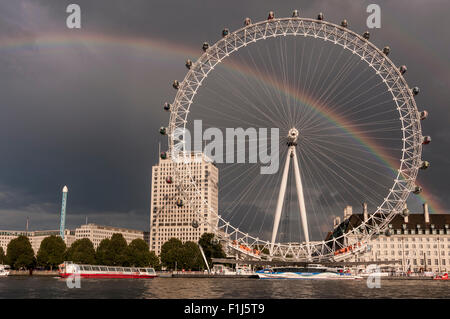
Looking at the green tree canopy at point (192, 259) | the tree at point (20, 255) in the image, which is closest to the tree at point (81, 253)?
the tree at point (20, 255)

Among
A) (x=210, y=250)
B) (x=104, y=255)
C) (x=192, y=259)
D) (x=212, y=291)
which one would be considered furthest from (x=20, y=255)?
(x=212, y=291)

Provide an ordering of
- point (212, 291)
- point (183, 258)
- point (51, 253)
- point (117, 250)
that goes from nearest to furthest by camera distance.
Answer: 1. point (212, 291)
2. point (117, 250)
3. point (51, 253)
4. point (183, 258)

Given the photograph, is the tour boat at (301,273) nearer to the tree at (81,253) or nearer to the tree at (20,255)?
the tree at (81,253)

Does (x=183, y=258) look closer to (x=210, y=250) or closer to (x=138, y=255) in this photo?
(x=210, y=250)

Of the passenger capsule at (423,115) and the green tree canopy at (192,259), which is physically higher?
the passenger capsule at (423,115)

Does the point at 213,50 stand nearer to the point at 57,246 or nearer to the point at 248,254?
the point at 248,254

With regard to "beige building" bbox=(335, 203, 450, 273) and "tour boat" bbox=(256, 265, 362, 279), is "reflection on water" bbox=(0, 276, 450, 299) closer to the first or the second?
"tour boat" bbox=(256, 265, 362, 279)

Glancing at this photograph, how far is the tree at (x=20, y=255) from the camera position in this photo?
12875 centimetres

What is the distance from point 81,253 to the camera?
12938 cm

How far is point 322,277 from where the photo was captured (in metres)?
92.4

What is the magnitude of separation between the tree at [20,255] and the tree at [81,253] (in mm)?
9701

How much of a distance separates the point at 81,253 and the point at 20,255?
16.9m

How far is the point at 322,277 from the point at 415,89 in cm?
4099
